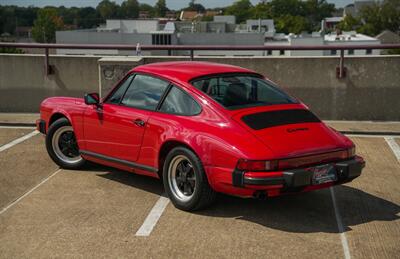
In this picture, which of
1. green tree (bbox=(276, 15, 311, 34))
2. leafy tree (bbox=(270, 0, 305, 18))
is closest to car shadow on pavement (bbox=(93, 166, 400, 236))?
green tree (bbox=(276, 15, 311, 34))

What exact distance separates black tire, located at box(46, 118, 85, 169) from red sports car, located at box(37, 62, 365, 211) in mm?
266

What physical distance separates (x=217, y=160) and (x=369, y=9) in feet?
452

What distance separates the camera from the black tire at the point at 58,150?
24.2 feet

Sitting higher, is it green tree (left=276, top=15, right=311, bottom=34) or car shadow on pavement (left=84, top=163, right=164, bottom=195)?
green tree (left=276, top=15, right=311, bottom=34)

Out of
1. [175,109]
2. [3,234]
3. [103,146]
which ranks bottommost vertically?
[3,234]

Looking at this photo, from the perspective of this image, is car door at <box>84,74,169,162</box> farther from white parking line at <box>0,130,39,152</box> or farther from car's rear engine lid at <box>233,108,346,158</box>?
white parking line at <box>0,130,39,152</box>

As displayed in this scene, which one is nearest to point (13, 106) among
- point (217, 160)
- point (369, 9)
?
point (217, 160)

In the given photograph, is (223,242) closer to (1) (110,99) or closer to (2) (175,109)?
(2) (175,109)

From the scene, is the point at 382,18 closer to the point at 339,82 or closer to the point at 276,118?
the point at 339,82

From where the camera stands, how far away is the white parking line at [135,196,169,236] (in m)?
5.38

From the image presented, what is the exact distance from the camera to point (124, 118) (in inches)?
254

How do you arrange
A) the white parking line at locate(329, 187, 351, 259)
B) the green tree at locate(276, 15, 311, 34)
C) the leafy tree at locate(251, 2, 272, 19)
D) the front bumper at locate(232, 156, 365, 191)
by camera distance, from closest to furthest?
the white parking line at locate(329, 187, 351, 259), the front bumper at locate(232, 156, 365, 191), the green tree at locate(276, 15, 311, 34), the leafy tree at locate(251, 2, 272, 19)

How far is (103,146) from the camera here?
6738 mm

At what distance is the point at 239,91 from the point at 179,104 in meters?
0.64
